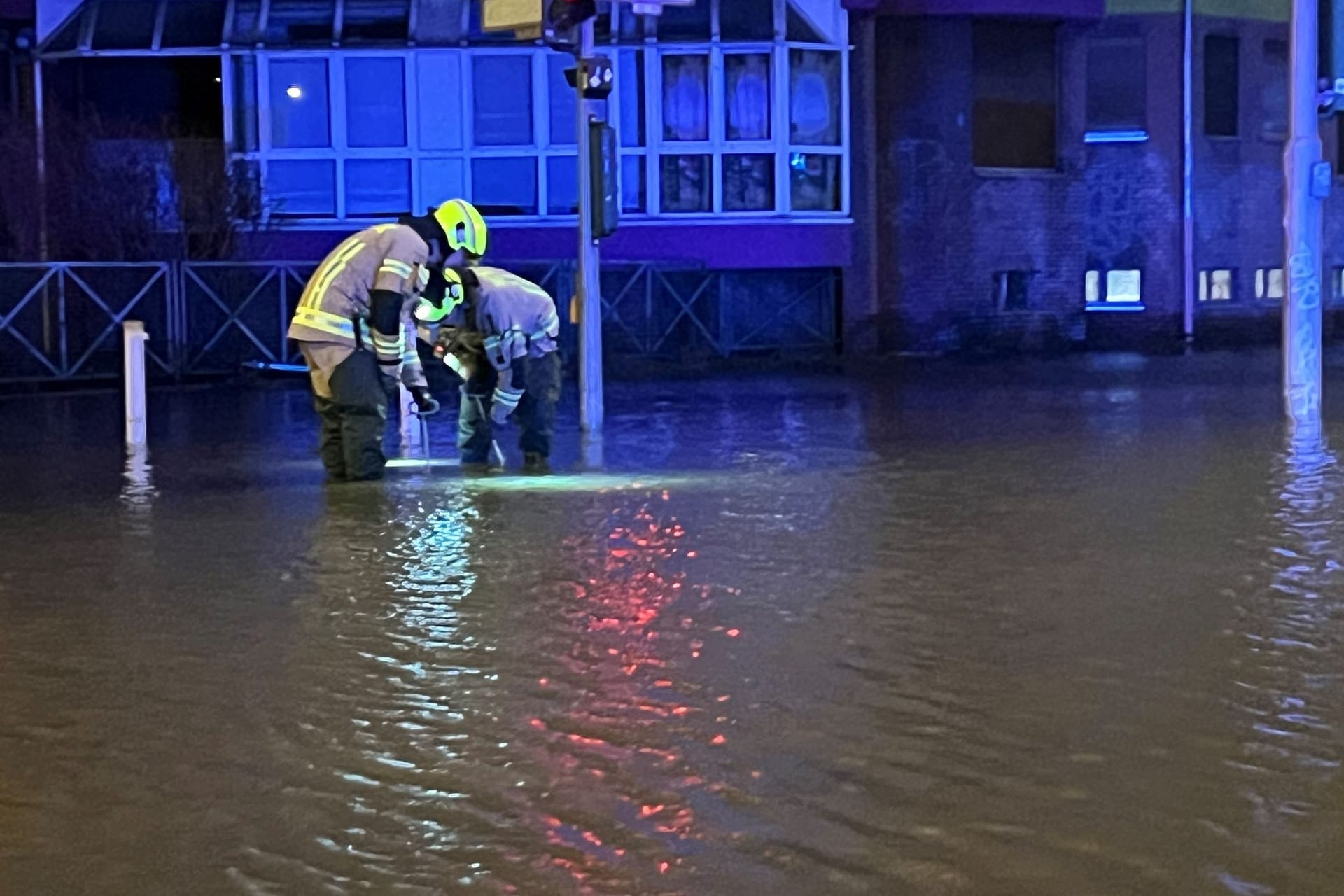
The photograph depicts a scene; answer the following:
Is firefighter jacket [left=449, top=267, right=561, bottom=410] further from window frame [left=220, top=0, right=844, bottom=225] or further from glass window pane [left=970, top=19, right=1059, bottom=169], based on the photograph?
glass window pane [left=970, top=19, right=1059, bottom=169]

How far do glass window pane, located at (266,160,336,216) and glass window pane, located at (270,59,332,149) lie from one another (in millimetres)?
269

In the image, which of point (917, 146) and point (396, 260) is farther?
point (917, 146)

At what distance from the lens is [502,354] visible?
13117mm

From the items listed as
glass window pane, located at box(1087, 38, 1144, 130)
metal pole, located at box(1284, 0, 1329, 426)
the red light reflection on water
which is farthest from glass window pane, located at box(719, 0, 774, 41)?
the red light reflection on water

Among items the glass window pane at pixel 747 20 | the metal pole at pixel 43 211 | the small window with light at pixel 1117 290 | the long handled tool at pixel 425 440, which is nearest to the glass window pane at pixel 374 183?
the metal pole at pixel 43 211

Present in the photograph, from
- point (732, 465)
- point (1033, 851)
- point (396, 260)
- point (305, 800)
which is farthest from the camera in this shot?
point (732, 465)

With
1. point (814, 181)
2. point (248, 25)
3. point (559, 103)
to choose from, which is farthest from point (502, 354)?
point (814, 181)

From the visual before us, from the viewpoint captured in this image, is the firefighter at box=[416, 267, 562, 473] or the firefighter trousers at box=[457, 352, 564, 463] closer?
the firefighter at box=[416, 267, 562, 473]

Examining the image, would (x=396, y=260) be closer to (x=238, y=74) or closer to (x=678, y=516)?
(x=678, y=516)

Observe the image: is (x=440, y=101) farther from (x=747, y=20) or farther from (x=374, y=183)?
(x=747, y=20)

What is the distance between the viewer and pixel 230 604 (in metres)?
8.25

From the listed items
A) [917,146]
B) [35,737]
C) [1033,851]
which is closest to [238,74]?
[917,146]

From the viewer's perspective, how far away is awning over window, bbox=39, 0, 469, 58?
87.2ft

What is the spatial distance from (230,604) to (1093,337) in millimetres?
24822
